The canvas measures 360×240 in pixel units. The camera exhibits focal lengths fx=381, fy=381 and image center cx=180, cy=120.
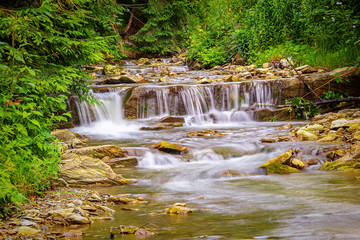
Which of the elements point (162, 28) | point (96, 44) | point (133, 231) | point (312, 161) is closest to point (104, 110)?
point (96, 44)

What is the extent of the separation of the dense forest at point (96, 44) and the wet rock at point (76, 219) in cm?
49

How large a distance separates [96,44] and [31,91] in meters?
1.37

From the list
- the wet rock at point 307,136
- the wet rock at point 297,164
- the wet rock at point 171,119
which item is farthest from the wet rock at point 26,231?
the wet rock at point 171,119

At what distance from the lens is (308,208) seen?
12.8ft

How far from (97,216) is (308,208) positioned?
2147 millimetres

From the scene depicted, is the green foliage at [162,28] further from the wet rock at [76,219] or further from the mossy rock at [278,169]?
the wet rock at [76,219]

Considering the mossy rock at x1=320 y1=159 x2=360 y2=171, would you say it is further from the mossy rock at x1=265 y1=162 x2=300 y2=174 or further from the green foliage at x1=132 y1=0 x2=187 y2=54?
the green foliage at x1=132 y1=0 x2=187 y2=54

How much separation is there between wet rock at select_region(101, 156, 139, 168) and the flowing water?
0.48 ft

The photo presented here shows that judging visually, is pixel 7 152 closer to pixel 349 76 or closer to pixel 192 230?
pixel 192 230

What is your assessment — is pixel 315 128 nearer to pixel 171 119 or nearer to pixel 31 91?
pixel 171 119

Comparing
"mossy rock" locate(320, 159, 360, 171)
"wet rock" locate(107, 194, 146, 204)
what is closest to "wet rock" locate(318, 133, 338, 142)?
"mossy rock" locate(320, 159, 360, 171)

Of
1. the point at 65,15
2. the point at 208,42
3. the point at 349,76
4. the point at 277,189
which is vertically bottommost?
the point at 277,189

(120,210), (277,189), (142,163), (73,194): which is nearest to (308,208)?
(277,189)

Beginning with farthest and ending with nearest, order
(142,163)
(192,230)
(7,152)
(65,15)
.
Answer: (142,163)
(65,15)
(7,152)
(192,230)
